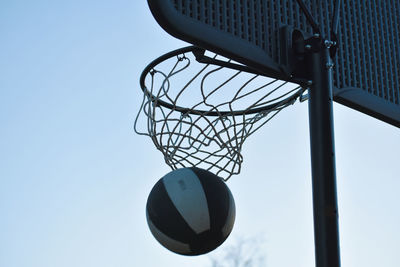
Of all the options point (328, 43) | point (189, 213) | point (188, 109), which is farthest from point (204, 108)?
point (328, 43)

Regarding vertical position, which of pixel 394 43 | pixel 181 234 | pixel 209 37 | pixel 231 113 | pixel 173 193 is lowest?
pixel 181 234

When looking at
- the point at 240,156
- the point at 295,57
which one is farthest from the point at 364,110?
the point at 240,156

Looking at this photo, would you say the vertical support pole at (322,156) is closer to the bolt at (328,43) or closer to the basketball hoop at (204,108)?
the bolt at (328,43)

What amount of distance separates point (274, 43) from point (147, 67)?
40.5 inches

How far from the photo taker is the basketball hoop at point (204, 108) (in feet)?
11.2

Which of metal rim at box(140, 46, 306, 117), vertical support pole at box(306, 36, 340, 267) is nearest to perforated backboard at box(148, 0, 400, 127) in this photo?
vertical support pole at box(306, 36, 340, 267)

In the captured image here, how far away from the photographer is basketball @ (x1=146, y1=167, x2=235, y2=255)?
9.32ft

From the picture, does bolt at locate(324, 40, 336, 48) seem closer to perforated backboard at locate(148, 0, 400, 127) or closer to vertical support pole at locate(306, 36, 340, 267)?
vertical support pole at locate(306, 36, 340, 267)

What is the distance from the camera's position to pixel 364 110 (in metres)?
2.99

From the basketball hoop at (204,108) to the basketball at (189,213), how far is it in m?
0.54

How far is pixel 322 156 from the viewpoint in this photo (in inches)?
102

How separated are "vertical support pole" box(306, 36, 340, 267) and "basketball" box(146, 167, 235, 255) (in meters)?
0.52

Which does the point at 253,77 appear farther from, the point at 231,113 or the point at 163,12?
the point at 163,12

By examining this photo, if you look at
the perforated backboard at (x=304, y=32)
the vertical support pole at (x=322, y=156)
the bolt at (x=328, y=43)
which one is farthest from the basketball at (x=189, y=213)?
the bolt at (x=328, y=43)
